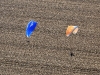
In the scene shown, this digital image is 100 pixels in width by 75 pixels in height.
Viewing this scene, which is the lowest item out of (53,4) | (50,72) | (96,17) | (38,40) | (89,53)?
(50,72)

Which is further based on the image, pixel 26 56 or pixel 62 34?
pixel 62 34

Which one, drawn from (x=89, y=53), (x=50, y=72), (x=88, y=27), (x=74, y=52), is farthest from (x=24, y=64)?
(x=88, y=27)

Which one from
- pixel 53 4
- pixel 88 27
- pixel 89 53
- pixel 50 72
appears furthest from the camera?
pixel 53 4

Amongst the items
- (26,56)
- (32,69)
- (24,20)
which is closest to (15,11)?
(24,20)

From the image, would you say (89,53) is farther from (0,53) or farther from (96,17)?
(0,53)

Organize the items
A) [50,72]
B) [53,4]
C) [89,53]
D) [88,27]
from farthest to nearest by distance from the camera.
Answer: [53,4]
[88,27]
[89,53]
[50,72]

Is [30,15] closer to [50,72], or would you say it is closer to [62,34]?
[62,34]

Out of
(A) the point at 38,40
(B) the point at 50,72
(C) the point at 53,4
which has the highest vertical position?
(C) the point at 53,4

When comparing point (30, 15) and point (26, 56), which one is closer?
point (26, 56)

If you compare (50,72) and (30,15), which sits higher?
(30,15)
